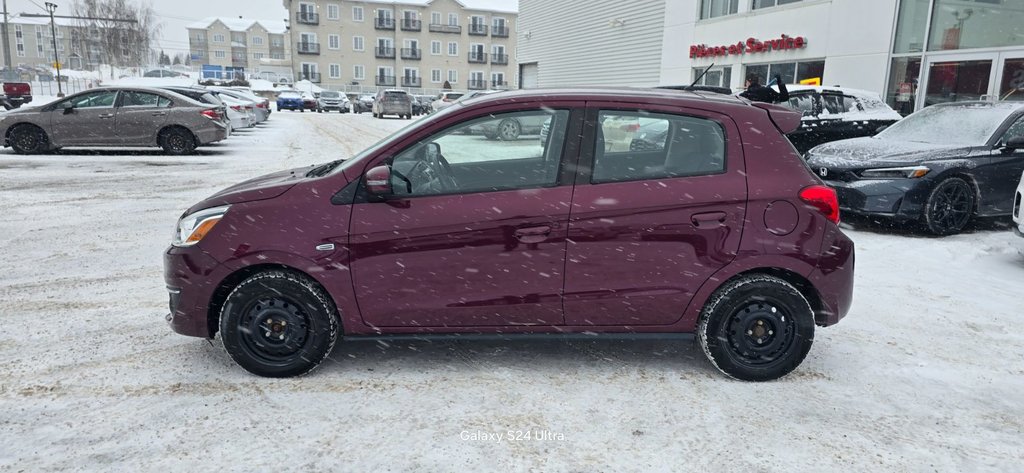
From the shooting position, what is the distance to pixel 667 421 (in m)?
3.36

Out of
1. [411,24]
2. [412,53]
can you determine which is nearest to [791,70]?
[412,53]

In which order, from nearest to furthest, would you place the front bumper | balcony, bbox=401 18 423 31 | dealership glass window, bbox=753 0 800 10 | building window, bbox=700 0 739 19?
1. the front bumper
2. dealership glass window, bbox=753 0 800 10
3. building window, bbox=700 0 739 19
4. balcony, bbox=401 18 423 31

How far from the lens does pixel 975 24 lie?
43.4 feet

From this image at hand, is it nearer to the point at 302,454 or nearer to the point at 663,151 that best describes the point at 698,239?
the point at 663,151

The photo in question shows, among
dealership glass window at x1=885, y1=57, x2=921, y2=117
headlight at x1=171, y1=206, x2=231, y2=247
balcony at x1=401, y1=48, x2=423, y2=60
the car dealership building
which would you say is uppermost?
balcony at x1=401, y1=48, x2=423, y2=60

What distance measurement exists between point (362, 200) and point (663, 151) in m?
1.71

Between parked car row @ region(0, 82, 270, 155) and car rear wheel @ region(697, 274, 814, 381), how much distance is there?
14.0 meters

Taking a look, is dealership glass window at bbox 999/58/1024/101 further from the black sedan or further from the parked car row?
the parked car row

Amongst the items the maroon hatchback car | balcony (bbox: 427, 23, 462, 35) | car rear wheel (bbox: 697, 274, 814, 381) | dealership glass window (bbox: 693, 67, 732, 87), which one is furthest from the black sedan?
balcony (bbox: 427, 23, 462, 35)

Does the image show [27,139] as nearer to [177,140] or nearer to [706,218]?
[177,140]

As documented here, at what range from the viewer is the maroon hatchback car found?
141 inches

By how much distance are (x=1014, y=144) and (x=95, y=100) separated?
1613cm

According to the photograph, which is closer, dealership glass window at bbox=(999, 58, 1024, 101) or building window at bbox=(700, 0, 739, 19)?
dealership glass window at bbox=(999, 58, 1024, 101)

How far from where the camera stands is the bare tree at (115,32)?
7181 cm
